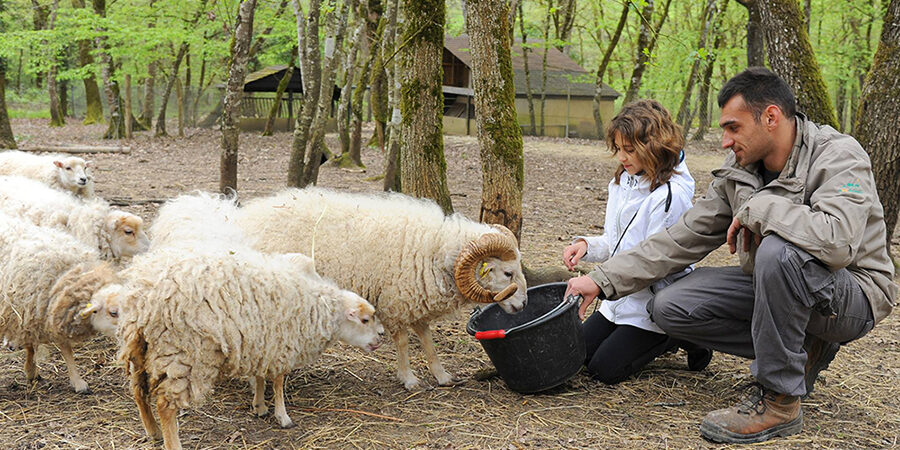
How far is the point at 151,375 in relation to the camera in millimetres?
3236

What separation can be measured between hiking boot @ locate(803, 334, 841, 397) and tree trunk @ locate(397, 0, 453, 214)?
2945mm

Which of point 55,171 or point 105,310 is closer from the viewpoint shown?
point 105,310

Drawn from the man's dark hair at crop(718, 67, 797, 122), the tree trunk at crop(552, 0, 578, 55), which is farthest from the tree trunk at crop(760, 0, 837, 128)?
the tree trunk at crop(552, 0, 578, 55)

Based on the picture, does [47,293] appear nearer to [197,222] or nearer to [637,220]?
[197,222]

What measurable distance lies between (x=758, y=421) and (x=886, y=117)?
4.06 metres

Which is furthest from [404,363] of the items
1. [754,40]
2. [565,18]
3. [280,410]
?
[565,18]

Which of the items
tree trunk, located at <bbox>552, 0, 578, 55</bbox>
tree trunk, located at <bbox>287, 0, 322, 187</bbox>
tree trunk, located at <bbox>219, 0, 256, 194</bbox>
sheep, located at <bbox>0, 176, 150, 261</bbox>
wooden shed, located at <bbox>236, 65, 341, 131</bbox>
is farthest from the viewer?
tree trunk, located at <bbox>552, 0, 578, 55</bbox>

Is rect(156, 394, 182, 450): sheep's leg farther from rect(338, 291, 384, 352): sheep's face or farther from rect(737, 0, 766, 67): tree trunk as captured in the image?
rect(737, 0, 766, 67): tree trunk

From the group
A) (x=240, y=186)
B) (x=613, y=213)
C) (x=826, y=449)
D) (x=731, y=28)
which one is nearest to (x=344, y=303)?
(x=613, y=213)

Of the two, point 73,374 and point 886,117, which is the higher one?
point 886,117

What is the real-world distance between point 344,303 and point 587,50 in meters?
53.5

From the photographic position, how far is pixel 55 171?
7801mm

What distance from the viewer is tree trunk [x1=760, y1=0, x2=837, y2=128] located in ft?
20.2

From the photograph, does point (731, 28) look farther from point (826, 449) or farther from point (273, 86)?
point (826, 449)
